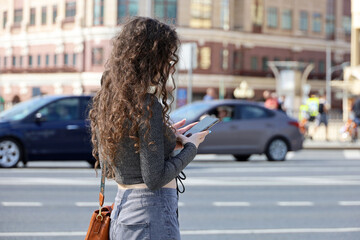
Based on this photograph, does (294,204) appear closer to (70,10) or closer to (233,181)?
(233,181)

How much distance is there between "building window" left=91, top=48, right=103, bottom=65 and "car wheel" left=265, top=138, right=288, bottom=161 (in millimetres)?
42810

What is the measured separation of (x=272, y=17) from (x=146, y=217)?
2606 inches

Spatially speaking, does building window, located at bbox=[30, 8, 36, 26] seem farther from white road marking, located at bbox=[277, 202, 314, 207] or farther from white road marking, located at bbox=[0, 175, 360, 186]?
white road marking, located at bbox=[277, 202, 314, 207]

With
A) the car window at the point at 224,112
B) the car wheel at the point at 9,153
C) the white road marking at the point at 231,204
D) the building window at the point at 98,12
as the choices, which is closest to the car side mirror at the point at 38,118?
the car wheel at the point at 9,153

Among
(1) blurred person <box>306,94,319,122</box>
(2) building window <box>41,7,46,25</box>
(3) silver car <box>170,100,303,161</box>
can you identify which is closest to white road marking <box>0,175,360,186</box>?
(3) silver car <box>170,100,303,161</box>

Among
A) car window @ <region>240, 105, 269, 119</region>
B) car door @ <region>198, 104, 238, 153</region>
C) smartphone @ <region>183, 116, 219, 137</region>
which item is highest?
car window @ <region>240, 105, 269, 119</region>

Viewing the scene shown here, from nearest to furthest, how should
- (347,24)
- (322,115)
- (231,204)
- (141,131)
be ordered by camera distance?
(141,131) < (231,204) < (322,115) < (347,24)

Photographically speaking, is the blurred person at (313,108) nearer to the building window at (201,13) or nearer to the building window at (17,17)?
the building window at (201,13)

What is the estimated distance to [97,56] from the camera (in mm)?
61438

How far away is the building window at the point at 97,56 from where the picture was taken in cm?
6134

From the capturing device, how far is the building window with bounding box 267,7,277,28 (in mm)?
68219

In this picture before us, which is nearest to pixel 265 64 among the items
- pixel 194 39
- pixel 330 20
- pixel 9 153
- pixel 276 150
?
→ pixel 194 39

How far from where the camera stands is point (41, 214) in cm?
950

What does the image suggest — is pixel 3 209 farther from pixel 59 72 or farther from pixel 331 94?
pixel 331 94
